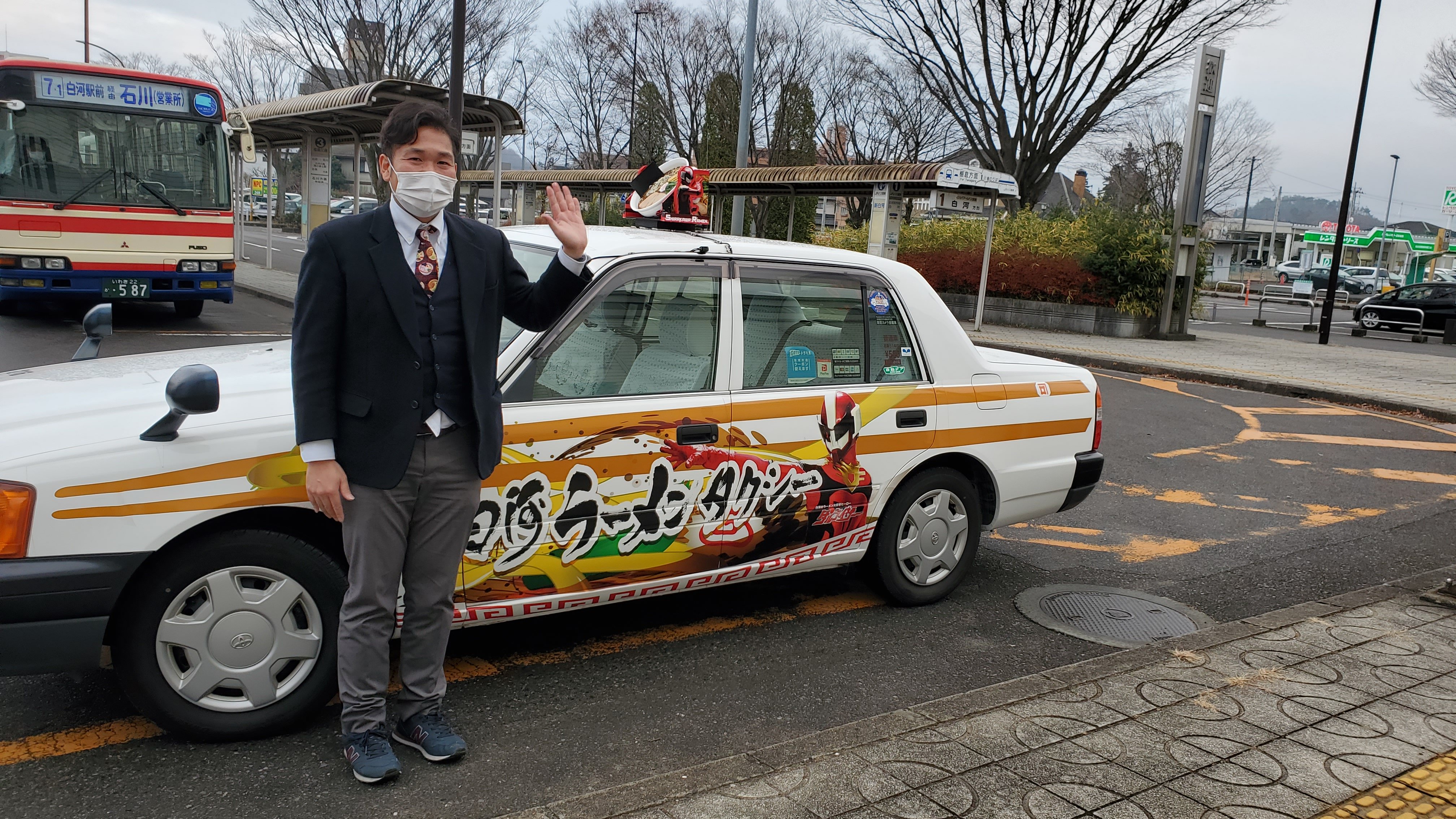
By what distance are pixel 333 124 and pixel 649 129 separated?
1634 centimetres

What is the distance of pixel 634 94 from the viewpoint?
113ft

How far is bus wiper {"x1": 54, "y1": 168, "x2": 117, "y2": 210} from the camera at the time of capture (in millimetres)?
11852

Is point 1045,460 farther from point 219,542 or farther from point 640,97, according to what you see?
point 640,97

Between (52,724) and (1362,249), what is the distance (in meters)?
99.0

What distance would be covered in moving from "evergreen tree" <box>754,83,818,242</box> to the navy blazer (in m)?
29.7

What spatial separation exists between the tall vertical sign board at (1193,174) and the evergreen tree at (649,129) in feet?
58.5

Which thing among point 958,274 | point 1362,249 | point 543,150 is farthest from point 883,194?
point 1362,249

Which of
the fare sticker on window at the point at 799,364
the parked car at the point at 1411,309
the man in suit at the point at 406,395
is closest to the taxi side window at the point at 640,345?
the fare sticker on window at the point at 799,364

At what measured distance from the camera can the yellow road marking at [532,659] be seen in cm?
305

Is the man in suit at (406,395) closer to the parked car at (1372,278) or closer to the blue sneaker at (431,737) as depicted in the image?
the blue sneaker at (431,737)

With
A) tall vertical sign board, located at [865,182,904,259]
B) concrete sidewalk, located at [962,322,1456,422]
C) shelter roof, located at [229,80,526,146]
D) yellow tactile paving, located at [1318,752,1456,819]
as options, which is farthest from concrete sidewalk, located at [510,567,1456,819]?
tall vertical sign board, located at [865,182,904,259]

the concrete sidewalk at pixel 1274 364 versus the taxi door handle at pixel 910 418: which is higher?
the taxi door handle at pixel 910 418

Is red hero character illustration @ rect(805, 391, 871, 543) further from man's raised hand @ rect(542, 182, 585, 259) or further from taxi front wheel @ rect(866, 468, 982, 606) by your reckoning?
man's raised hand @ rect(542, 182, 585, 259)

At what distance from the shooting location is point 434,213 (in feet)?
9.47
